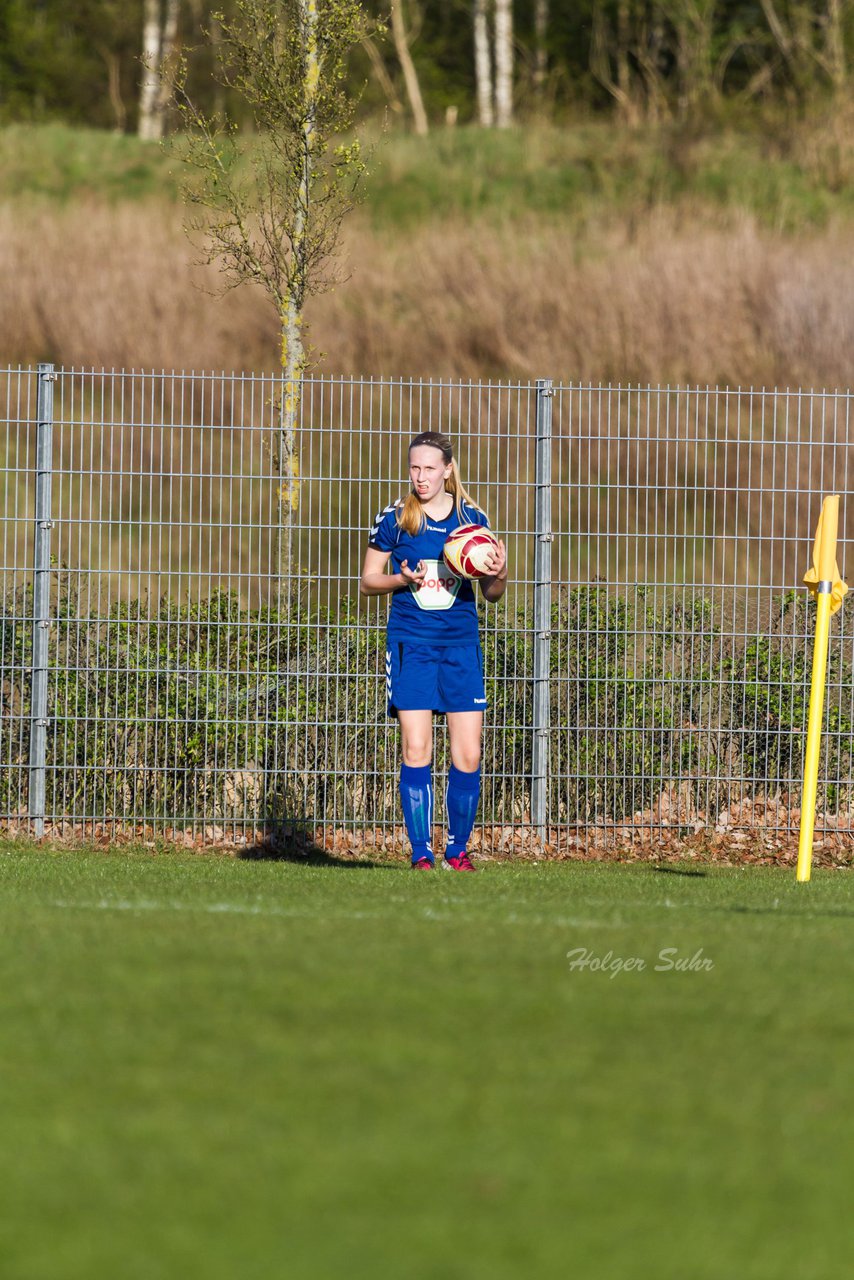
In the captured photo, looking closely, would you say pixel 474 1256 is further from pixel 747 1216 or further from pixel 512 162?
pixel 512 162

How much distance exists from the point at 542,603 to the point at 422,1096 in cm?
636

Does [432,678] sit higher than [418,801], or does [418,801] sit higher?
[432,678]

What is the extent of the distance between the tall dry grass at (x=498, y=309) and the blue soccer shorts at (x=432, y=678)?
13498 mm

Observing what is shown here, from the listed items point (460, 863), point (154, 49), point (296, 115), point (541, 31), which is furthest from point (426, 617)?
point (541, 31)

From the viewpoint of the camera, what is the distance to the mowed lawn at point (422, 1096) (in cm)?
296

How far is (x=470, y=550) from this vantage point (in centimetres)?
809

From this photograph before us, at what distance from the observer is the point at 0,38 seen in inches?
1890

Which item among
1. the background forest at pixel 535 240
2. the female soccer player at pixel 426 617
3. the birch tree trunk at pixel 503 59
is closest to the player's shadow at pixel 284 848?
the female soccer player at pixel 426 617

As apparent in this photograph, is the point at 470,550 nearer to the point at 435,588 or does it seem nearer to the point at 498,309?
the point at 435,588

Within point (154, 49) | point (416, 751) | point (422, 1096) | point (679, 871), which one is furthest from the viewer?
point (154, 49)

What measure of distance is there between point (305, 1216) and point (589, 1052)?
1216mm

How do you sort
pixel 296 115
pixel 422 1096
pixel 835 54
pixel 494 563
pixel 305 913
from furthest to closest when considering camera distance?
1. pixel 835 54
2. pixel 296 115
3. pixel 494 563
4. pixel 305 913
5. pixel 422 1096

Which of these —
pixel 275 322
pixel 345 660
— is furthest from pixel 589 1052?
pixel 275 322

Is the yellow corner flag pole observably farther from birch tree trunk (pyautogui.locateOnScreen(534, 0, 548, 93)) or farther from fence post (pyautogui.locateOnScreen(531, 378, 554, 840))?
birch tree trunk (pyautogui.locateOnScreen(534, 0, 548, 93))
